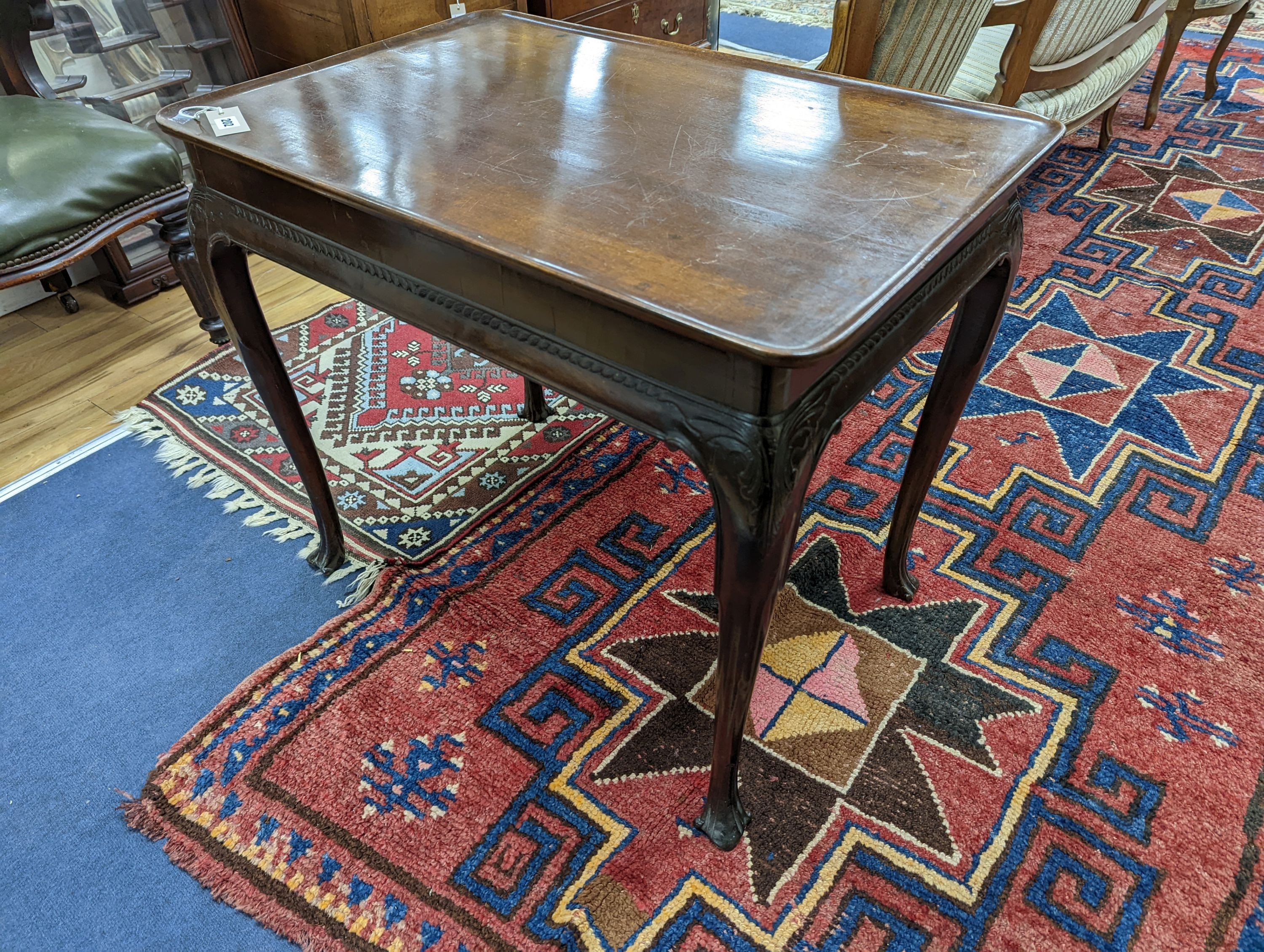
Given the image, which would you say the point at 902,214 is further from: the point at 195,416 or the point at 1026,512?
the point at 195,416

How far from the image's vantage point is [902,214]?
820 mm

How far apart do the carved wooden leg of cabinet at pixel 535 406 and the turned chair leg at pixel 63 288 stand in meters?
1.44

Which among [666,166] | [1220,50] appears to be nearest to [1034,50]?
[666,166]

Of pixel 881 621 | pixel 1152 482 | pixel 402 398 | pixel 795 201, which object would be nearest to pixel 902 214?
pixel 795 201

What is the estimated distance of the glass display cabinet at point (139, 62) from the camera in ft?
7.14

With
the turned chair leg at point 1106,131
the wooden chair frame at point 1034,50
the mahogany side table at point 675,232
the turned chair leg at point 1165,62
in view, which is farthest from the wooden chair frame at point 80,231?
the turned chair leg at point 1165,62

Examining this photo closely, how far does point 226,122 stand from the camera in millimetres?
1046

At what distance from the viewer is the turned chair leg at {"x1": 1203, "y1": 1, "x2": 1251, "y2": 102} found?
307 centimetres

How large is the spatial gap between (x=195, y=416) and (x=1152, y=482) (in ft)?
7.03

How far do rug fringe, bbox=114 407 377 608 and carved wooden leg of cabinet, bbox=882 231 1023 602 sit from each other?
0.97 m

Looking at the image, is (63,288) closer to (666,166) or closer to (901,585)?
(666,166)

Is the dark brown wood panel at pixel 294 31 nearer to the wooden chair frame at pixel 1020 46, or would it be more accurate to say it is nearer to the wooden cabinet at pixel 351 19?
the wooden cabinet at pixel 351 19

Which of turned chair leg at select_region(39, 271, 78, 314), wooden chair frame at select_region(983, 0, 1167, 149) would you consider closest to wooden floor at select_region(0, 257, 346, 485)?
turned chair leg at select_region(39, 271, 78, 314)

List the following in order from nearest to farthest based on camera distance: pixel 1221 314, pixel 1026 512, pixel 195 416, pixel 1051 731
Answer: pixel 1051 731
pixel 1026 512
pixel 195 416
pixel 1221 314
